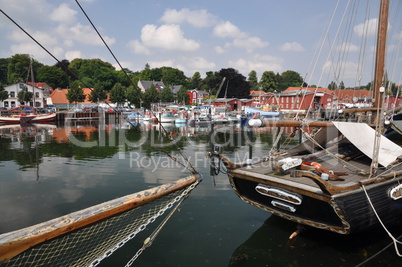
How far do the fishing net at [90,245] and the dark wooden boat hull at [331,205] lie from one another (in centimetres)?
232

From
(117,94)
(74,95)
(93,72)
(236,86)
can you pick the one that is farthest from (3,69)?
(236,86)

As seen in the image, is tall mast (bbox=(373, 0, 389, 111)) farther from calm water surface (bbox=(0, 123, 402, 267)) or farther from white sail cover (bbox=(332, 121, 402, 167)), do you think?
calm water surface (bbox=(0, 123, 402, 267))

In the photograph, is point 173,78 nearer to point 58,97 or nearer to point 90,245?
point 58,97

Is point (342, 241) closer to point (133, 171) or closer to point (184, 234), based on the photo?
point (184, 234)

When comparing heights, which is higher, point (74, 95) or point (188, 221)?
→ point (74, 95)

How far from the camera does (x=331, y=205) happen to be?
17.1 ft

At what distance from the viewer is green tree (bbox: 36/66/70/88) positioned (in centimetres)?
9594

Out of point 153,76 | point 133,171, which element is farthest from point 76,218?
point 153,76

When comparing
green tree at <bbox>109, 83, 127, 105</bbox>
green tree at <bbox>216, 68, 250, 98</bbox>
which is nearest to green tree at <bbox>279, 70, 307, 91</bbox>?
green tree at <bbox>216, 68, 250, 98</bbox>

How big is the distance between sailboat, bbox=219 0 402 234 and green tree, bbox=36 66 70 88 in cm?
10782

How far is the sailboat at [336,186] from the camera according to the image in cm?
539

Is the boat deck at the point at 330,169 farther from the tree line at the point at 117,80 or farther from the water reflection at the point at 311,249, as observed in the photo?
the tree line at the point at 117,80

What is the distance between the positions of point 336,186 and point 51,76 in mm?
110862

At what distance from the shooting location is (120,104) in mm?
81000
